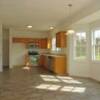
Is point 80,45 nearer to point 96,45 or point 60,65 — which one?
point 96,45

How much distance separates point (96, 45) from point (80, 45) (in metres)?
1.11

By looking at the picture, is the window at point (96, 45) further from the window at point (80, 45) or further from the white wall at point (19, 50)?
the white wall at point (19, 50)

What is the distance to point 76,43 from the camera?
9250mm

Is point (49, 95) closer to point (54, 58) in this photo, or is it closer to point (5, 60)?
point (54, 58)

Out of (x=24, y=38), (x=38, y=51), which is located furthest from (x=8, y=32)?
(x=38, y=51)

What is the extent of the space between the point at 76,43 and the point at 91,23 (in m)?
1.32

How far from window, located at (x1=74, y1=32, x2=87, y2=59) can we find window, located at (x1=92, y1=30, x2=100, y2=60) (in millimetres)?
596

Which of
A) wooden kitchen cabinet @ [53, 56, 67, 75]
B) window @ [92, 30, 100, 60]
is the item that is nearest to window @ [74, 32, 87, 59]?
window @ [92, 30, 100, 60]

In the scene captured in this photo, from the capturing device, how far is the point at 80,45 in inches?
358

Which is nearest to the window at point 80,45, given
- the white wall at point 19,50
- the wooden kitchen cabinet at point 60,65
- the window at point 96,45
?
the window at point 96,45

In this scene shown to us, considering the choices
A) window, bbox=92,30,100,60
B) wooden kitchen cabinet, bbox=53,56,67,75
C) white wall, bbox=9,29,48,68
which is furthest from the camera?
white wall, bbox=9,29,48,68

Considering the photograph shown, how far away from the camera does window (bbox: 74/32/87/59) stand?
892 cm

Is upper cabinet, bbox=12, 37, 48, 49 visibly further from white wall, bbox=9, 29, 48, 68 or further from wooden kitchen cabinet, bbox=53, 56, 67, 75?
wooden kitchen cabinet, bbox=53, 56, 67, 75

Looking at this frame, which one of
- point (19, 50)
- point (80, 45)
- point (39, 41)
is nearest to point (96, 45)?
point (80, 45)
